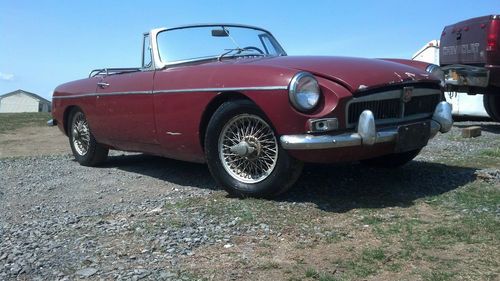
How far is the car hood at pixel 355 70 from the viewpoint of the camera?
4336 mm

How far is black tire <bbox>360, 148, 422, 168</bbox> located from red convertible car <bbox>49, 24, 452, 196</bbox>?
0.01 metres

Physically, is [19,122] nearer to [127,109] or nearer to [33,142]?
[33,142]

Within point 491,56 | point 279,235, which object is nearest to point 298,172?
point 279,235

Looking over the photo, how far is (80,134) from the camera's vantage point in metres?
7.22

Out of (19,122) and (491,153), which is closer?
(491,153)

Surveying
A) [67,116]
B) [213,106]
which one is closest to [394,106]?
[213,106]

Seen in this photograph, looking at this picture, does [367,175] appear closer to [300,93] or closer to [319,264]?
[300,93]

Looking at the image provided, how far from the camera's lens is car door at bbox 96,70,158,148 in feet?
18.2

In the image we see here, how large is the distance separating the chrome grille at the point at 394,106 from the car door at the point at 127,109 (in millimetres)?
2089

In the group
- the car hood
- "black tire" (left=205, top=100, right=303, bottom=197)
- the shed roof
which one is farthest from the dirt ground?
the shed roof

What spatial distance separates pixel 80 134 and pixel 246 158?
11.1ft

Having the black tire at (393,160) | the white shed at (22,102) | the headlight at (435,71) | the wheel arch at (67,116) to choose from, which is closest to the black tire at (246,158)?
the black tire at (393,160)

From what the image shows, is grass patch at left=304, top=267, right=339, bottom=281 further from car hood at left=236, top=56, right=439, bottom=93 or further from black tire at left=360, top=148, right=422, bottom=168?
black tire at left=360, top=148, right=422, bottom=168

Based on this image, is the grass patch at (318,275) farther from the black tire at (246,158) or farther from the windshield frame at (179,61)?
the windshield frame at (179,61)
